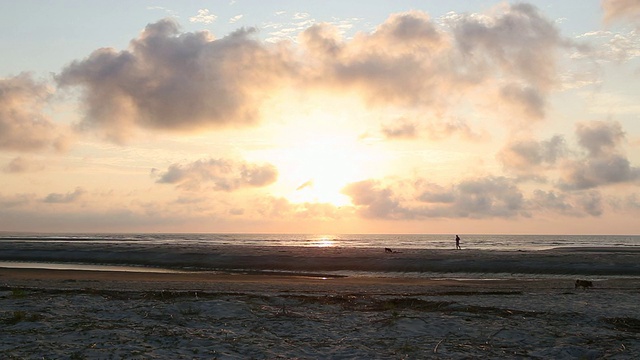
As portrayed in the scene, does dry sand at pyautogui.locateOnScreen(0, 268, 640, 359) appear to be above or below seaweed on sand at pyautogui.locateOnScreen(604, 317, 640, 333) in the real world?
above

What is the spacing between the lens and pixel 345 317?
1733 centimetres

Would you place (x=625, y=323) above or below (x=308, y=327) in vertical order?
below

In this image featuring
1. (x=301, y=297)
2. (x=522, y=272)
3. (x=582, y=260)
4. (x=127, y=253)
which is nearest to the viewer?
(x=301, y=297)

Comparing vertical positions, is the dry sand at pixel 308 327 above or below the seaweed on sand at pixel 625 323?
above

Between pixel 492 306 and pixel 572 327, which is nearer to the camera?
pixel 572 327

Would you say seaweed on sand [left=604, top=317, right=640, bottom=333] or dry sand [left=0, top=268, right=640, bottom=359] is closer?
dry sand [left=0, top=268, right=640, bottom=359]

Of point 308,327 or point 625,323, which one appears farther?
point 625,323

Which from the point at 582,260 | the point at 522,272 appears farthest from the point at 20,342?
Answer: the point at 582,260

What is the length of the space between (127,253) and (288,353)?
200 ft

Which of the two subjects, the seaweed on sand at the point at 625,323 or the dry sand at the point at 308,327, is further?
the seaweed on sand at the point at 625,323

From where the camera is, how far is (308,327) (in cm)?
1582

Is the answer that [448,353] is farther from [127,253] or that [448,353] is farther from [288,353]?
[127,253]

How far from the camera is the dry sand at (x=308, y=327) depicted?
43.0ft

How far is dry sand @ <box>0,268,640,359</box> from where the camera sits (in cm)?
1310
